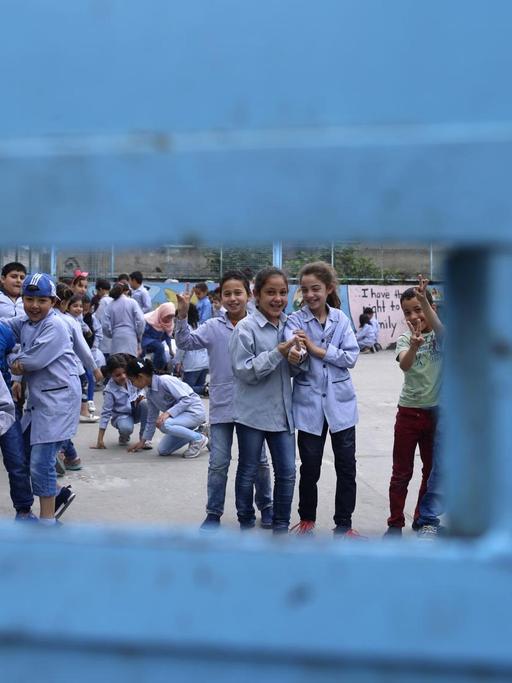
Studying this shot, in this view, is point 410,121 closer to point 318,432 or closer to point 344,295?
point 318,432

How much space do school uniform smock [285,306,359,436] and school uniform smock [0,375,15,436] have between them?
4.99 ft

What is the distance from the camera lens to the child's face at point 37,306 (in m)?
4.75

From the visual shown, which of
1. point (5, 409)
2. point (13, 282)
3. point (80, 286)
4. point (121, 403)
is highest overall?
point (80, 286)

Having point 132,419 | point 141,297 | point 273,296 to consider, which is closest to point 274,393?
point 273,296

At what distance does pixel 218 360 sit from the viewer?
16.4 feet

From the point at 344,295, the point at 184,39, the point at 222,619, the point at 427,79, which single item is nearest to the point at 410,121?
the point at 427,79

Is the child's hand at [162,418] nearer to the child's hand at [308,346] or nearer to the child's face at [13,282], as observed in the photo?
the child's face at [13,282]

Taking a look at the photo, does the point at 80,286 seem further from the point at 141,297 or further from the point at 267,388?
the point at 267,388

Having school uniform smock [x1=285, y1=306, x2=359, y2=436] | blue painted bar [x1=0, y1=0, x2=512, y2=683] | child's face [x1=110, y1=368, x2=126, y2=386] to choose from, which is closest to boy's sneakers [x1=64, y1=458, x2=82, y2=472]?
child's face [x1=110, y1=368, x2=126, y2=386]

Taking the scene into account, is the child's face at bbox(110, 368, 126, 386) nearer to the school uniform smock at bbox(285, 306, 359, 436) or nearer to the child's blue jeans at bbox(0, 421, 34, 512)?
the child's blue jeans at bbox(0, 421, 34, 512)

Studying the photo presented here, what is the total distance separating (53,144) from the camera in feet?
3.46

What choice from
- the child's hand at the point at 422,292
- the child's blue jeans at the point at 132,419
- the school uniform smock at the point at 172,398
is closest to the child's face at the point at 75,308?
the child's blue jeans at the point at 132,419

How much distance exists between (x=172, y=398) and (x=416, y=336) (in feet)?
9.31

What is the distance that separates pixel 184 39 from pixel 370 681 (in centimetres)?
81
